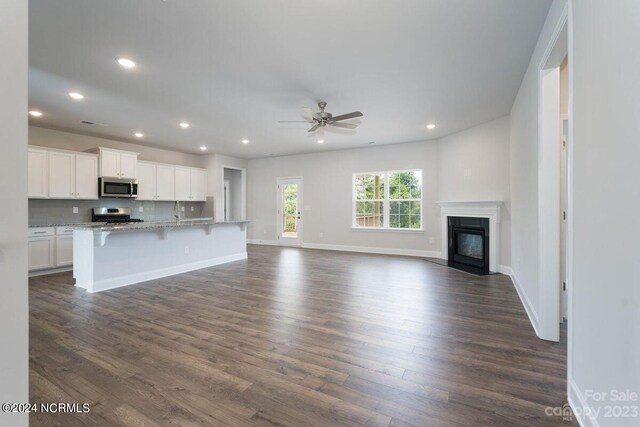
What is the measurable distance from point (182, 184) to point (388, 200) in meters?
5.51

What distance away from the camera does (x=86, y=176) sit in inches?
233

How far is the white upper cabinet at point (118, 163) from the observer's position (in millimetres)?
6110

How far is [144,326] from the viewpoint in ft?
9.50

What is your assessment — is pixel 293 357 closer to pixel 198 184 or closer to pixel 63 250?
pixel 63 250

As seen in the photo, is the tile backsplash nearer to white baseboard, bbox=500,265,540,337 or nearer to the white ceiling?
the white ceiling

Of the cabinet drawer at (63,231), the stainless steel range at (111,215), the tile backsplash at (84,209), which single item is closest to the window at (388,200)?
the tile backsplash at (84,209)

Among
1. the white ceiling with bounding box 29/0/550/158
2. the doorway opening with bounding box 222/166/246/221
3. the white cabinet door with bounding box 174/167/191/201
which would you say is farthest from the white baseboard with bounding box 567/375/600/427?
the doorway opening with bounding box 222/166/246/221

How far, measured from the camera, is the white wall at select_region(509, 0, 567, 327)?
273 centimetres

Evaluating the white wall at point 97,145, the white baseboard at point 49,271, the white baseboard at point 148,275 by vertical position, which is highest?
the white wall at point 97,145

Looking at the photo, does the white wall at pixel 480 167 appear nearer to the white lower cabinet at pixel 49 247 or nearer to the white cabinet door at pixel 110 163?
the white cabinet door at pixel 110 163

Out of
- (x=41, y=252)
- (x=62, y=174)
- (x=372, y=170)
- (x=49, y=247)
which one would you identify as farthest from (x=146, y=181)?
(x=372, y=170)

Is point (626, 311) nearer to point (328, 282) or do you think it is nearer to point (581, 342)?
point (581, 342)

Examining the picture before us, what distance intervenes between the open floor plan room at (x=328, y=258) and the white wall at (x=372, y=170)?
4.2 inches

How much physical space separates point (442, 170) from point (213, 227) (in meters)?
5.20
